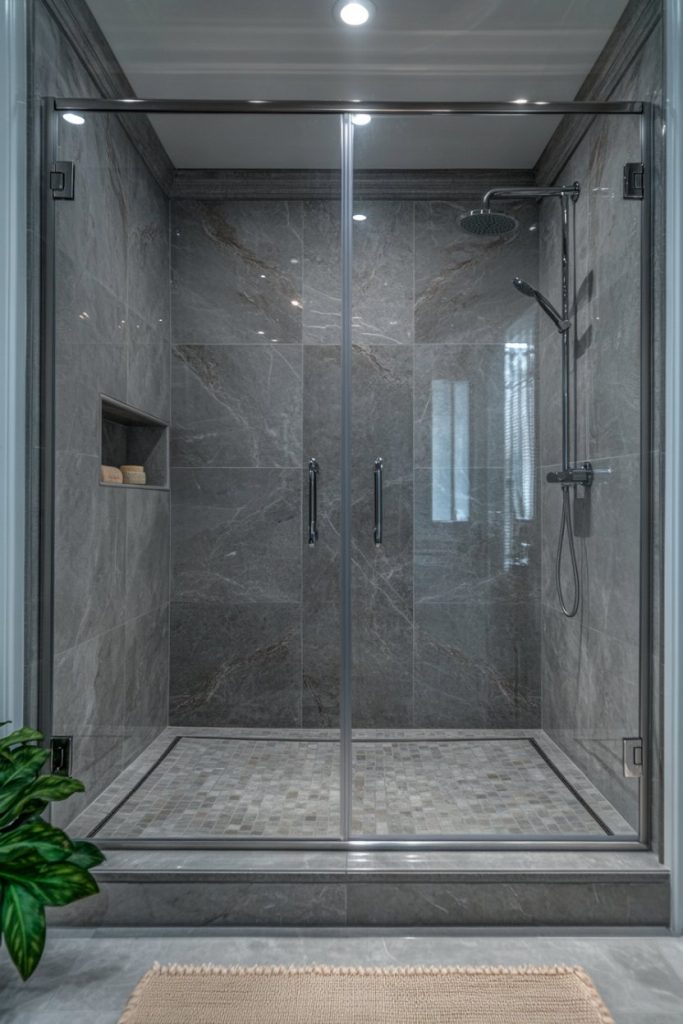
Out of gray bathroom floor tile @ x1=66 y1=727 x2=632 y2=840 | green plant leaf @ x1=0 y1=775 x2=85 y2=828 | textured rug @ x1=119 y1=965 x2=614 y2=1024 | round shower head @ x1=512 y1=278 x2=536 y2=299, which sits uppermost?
round shower head @ x1=512 y1=278 x2=536 y2=299

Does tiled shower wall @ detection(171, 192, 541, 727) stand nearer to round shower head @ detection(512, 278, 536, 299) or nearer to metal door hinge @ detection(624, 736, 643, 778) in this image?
round shower head @ detection(512, 278, 536, 299)

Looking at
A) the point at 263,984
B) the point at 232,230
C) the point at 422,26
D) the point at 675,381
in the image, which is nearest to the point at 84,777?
the point at 263,984

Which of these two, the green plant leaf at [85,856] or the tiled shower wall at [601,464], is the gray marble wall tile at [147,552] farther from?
the tiled shower wall at [601,464]

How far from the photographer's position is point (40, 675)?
177 cm

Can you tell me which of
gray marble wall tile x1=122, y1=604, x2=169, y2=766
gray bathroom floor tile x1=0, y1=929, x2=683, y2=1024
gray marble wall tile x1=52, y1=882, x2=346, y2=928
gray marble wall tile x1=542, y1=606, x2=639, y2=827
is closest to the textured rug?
gray bathroom floor tile x1=0, y1=929, x2=683, y2=1024

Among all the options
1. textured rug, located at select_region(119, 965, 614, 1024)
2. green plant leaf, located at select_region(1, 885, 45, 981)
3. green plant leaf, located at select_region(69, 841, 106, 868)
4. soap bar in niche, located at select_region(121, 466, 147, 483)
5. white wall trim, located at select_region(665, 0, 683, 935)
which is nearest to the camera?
green plant leaf, located at select_region(1, 885, 45, 981)

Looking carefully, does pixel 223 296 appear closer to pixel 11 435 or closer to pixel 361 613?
pixel 11 435

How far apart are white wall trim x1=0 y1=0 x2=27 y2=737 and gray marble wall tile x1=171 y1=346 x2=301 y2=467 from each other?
0.52 meters

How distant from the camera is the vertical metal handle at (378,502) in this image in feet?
6.27

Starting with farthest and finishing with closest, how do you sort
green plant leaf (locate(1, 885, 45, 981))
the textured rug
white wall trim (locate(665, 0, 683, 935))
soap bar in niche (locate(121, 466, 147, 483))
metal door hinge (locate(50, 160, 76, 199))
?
soap bar in niche (locate(121, 466, 147, 483)) < metal door hinge (locate(50, 160, 76, 199)) < white wall trim (locate(665, 0, 683, 935)) < the textured rug < green plant leaf (locate(1, 885, 45, 981))

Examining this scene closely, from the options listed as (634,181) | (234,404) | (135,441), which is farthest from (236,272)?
(634,181)

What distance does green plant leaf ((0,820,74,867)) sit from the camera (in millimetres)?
1292

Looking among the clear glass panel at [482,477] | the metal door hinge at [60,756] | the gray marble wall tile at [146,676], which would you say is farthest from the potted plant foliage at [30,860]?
the clear glass panel at [482,477]

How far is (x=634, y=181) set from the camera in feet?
5.90
